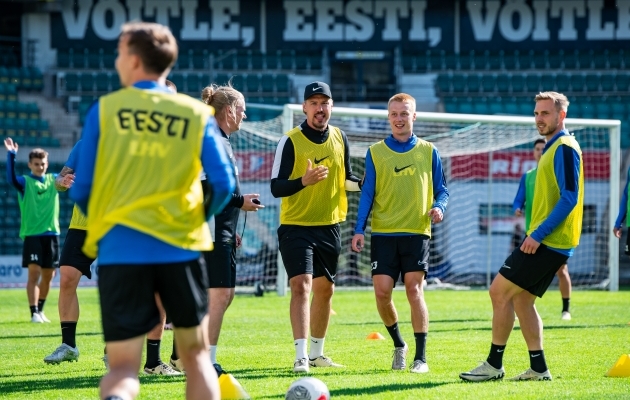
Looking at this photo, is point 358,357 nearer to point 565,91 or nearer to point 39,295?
point 39,295

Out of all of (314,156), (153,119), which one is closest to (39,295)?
(314,156)

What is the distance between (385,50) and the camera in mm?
31969

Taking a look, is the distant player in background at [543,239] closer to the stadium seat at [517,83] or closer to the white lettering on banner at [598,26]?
→ the stadium seat at [517,83]

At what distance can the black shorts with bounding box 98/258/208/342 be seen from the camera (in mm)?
3986

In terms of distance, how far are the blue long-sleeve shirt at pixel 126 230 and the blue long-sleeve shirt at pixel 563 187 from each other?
3048 mm

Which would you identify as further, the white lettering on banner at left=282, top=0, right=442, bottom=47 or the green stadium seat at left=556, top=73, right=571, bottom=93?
the white lettering on banner at left=282, top=0, right=442, bottom=47

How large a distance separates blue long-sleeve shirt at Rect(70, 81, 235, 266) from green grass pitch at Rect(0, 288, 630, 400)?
2289 millimetres

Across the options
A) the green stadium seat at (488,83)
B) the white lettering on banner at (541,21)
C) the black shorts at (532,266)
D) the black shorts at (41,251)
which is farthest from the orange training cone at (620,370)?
the white lettering on banner at (541,21)

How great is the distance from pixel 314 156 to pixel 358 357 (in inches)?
78.0

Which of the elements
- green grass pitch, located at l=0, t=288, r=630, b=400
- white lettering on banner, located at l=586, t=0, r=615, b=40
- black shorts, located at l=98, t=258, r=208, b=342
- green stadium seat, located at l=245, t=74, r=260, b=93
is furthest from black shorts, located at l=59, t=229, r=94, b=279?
white lettering on banner, located at l=586, t=0, r=615, b=40

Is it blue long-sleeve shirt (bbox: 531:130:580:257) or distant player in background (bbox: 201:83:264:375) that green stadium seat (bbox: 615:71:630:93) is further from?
distant player in background (bbox: 201:83:264:375)

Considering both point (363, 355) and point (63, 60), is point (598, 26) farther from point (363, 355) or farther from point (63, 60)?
point (363, 355)

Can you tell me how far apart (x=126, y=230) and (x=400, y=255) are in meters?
3.82

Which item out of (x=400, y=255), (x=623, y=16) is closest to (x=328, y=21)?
(x=623, y=16)
